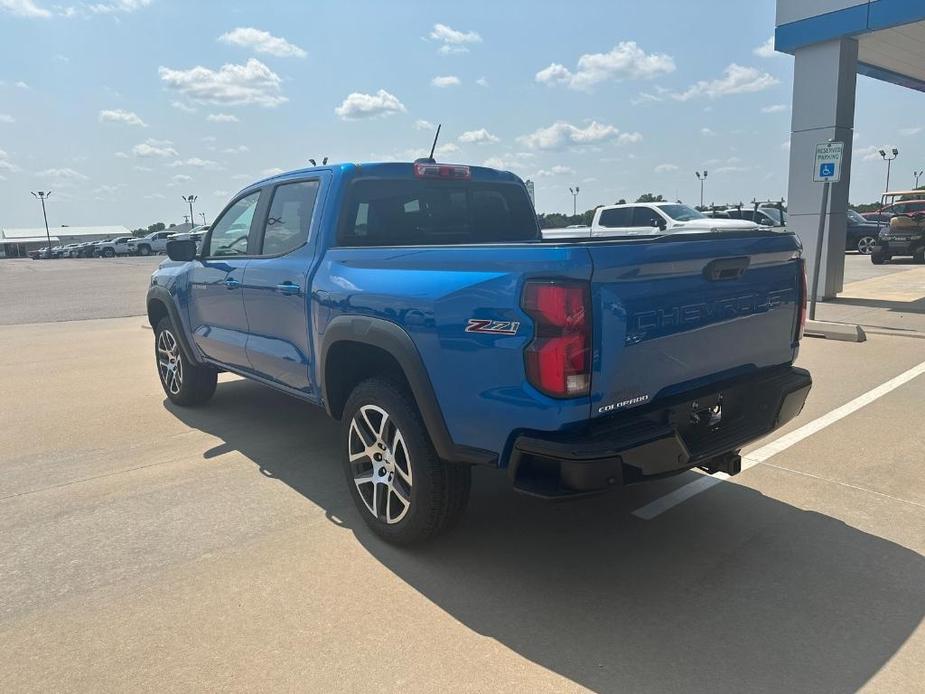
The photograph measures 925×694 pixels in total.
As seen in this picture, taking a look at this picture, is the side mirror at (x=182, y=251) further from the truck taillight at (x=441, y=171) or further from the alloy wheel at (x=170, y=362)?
the truck taillight at (x=441, y=171)

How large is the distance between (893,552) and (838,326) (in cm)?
655

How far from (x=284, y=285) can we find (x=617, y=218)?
15.1m

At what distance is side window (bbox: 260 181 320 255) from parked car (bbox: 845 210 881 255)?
24.4m

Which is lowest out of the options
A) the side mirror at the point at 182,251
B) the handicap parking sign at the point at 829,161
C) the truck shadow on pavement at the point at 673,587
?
the truck shadow on pavement at the point at 673,587

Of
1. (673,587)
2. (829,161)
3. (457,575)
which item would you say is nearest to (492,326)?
(457,575)

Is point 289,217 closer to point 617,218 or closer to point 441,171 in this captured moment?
point 441,171

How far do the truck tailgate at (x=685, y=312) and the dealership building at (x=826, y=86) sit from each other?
978cm

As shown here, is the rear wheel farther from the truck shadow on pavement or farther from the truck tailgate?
the truck tailgate

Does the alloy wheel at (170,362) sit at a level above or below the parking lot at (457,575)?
above

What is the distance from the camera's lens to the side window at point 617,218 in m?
17.9

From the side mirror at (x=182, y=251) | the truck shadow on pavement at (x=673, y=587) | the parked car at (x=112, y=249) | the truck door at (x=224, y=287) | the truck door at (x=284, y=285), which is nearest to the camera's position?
the truck shadow on pavement at (x=673, y=587)

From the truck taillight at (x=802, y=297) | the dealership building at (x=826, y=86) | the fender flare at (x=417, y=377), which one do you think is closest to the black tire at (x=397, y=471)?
the fender flare at (x=417, y=377)

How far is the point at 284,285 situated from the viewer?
4.14m

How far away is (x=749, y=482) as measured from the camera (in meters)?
4.18
